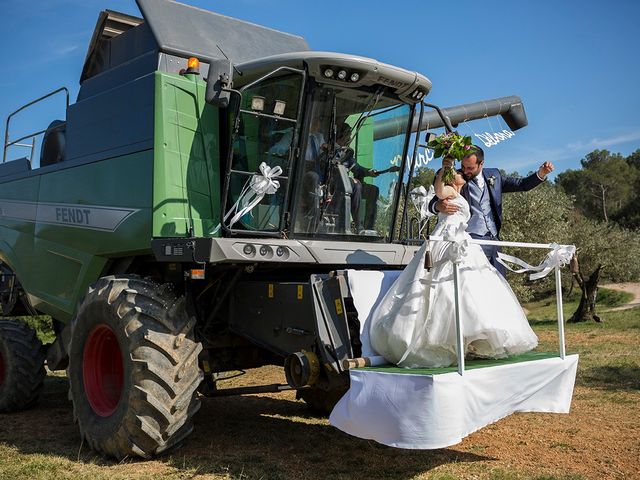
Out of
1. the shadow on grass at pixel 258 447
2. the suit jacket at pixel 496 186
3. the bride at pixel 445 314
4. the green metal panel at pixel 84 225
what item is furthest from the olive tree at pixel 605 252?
the green metal panel at pixel 84 225

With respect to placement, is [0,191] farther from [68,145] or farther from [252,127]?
[252,127]

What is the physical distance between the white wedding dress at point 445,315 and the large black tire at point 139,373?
1.65m

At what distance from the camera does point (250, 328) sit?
623 centimetres

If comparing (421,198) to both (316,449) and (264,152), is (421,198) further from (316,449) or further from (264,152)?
(316,449)

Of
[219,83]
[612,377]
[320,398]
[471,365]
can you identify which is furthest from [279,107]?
[612,377]

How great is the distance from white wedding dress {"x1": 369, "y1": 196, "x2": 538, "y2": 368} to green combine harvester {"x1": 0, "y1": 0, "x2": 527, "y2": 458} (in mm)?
416

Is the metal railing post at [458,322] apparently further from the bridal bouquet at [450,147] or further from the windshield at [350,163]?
the windshield at [350,163]

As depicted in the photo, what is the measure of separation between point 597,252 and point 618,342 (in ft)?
38.7

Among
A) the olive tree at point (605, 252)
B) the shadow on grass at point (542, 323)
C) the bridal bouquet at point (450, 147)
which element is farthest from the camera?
the olive tree at point (605, 252)

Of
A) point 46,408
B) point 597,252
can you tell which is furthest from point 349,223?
point 597,252

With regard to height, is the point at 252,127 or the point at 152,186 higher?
the point at 252,127

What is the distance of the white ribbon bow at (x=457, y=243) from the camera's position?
15.6 ft

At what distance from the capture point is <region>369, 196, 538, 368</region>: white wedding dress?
5.00 metres

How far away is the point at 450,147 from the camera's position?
548 centimetres
